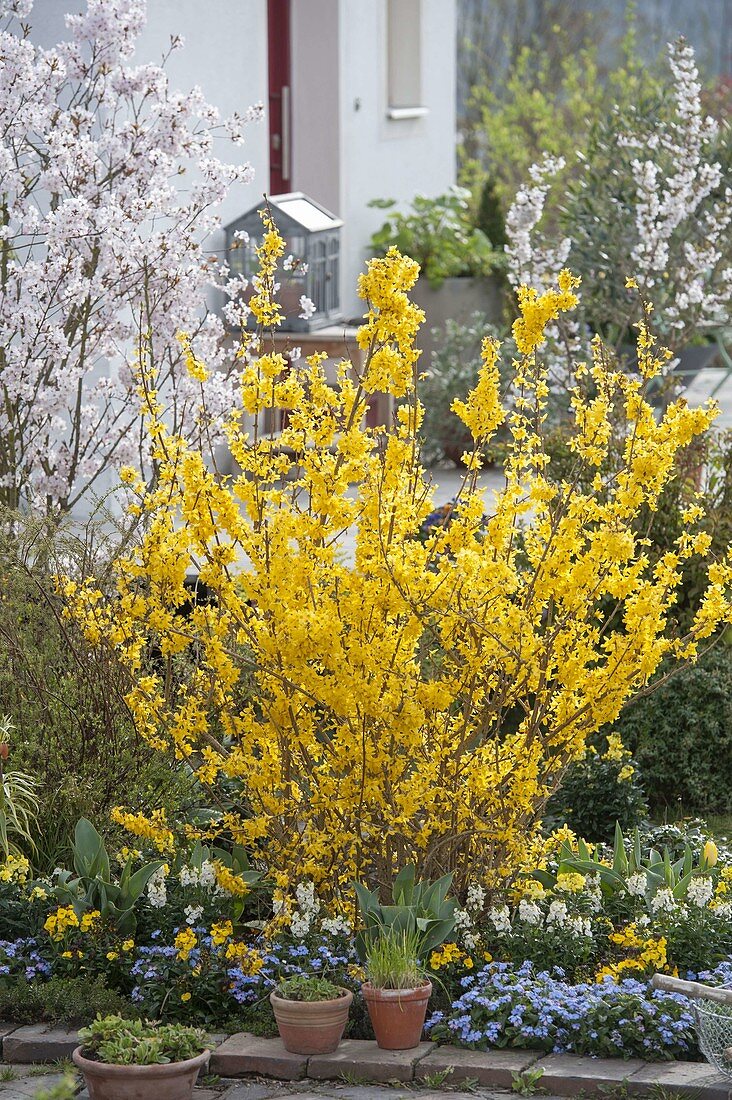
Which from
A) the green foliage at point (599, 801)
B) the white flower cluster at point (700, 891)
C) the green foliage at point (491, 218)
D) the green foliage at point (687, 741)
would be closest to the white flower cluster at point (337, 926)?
the white flower cluster at point (700, 891)

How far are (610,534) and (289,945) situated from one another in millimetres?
1370

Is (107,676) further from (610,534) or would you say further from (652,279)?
(652,279)

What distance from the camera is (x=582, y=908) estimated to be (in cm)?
457

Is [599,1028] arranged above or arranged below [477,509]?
below

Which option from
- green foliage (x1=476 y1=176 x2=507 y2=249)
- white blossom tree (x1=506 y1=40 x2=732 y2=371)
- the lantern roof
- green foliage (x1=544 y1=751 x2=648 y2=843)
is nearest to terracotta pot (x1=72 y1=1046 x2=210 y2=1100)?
green foliage (x1=544 y1=751 x2=648 y2=843)

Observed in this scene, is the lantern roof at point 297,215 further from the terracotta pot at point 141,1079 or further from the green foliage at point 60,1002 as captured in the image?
the terracotta pot at point 141,1079

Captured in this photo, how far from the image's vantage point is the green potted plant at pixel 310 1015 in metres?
3.94

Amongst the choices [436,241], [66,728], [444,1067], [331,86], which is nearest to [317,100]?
[331,86]

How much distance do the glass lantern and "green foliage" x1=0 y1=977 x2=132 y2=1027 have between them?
235 inches

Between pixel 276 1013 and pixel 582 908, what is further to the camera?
pixel 582 908

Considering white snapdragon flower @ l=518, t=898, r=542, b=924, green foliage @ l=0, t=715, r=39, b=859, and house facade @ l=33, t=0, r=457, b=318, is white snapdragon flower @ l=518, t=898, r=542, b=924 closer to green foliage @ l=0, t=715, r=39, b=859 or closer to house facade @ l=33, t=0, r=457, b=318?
green foliage @ l=0, t=715, r=39, b=859

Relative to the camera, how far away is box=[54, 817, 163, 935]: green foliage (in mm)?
4484

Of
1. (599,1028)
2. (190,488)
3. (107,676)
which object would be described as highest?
(190,488)

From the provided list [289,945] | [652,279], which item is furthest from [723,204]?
[289,945]
